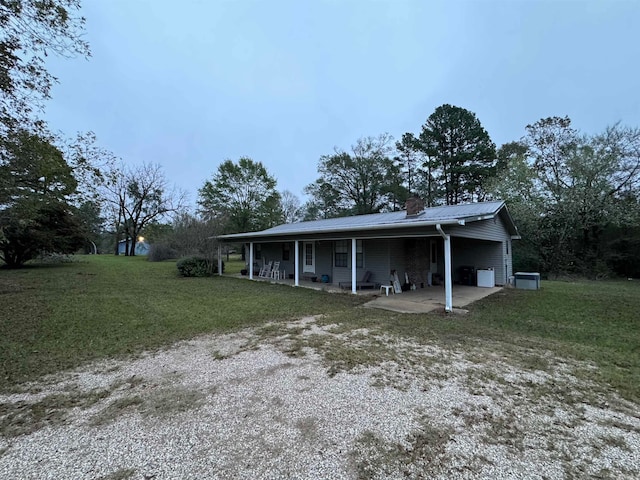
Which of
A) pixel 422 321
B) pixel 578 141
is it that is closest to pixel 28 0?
pixel 422 321

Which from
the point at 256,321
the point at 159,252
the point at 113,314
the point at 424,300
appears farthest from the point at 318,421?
the point at 159,252

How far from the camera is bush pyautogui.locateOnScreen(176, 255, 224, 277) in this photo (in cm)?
1461

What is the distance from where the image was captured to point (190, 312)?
22.8ft

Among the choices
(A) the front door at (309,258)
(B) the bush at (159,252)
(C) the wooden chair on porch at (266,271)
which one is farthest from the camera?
(B) the bush at (159,252)

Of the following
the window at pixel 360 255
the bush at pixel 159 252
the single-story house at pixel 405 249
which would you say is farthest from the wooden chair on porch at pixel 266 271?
the bush at pixel 159 252

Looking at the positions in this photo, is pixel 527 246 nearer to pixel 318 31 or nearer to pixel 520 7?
pixel 520 7

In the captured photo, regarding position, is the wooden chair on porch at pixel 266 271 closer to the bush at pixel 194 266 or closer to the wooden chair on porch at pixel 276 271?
the wooden chair on porch at pixel 276 271

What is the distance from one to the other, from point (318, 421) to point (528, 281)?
11.6 m

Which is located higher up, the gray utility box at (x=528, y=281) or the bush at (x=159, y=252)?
the bush at (x=159, y=252)

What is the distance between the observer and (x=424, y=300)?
8398 millimetres

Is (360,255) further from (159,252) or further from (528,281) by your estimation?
(159,252)

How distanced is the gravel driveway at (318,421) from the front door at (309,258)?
8976 mm

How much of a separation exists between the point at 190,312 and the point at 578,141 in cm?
2153

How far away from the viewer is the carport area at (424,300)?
24.3 feet
